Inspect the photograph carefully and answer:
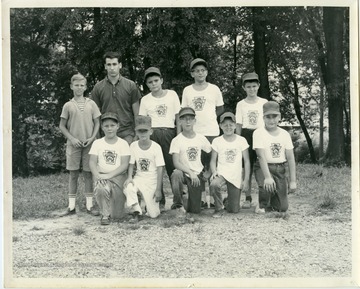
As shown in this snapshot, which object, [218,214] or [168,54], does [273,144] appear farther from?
[168,54]

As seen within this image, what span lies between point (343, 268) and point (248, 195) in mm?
1089

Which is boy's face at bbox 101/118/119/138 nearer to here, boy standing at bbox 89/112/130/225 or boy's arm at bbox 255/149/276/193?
boy standing at bbox 89/112/130/225

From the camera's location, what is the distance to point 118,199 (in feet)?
14.5

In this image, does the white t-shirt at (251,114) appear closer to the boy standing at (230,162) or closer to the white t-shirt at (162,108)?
the boy standing at (230,162)

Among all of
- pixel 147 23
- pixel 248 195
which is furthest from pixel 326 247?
pixel 147 23

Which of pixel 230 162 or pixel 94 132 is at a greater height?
pixel 94 132

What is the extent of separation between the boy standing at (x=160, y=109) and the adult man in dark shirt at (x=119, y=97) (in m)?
0.14

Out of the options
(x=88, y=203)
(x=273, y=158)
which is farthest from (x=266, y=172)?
(x=88, y=203)

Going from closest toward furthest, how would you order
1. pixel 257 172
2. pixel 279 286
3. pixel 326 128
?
pixel 279 286
pixel 257 172
pixel 326 128

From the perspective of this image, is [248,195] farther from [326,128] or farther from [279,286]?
[326,128]

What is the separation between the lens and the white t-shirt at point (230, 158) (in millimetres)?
4512

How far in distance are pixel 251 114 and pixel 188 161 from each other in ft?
2.47

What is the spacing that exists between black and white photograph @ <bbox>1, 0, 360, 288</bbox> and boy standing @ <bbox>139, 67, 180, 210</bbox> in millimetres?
13

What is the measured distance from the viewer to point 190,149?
14.8ft
